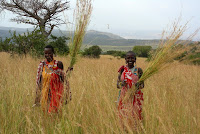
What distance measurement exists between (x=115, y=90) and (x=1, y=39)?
936 cm

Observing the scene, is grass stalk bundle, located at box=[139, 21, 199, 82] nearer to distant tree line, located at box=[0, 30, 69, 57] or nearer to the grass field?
the grass field

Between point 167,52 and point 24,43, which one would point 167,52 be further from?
point 24,43

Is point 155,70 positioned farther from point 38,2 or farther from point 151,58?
point 38,2

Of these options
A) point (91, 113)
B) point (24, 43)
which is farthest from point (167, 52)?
point (24, 43)

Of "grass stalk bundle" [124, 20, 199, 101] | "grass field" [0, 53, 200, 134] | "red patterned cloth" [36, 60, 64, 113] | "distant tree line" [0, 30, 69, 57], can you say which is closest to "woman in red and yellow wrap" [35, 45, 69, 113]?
"red patterned cloth" [36, 60, 64, 113]

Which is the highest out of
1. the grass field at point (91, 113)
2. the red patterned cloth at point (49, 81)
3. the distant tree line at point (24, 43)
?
the distant tree line at point (24, 43)

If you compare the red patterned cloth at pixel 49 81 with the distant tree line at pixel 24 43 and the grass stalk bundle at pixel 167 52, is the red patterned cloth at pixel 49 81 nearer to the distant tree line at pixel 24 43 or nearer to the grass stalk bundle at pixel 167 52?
the grass stalk bundle at pixel 167 52

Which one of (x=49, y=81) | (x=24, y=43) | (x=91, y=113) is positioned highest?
(x=24, y=43)

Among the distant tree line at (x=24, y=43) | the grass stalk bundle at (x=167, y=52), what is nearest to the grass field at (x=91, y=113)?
the grass stalk bundle at (x=167, y=52)

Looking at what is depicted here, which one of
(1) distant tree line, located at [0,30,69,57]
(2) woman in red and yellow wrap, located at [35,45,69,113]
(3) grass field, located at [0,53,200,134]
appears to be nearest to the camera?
(3) grass field, located at [0,53,200,134]

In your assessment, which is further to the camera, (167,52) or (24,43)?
(24,43)

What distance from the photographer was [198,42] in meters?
1.95

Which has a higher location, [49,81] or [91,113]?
[49,81]

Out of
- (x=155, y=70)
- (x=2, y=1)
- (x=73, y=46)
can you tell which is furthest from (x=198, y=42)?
(x=2, y=1)
